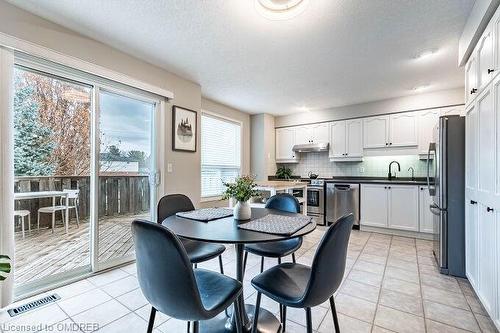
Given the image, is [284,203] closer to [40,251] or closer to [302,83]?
[302,83]

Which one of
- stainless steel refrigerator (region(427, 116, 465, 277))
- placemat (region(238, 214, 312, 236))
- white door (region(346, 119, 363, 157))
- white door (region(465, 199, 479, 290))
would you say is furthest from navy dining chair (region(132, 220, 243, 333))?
white door (region(346, 119, 363, 157))

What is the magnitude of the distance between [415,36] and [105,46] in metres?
3.20

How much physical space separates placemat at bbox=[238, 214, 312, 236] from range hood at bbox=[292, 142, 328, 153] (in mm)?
3597

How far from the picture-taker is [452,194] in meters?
2.62

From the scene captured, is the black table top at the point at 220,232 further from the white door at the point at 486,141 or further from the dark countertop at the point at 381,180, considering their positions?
the dark countertop at the point at 381,180

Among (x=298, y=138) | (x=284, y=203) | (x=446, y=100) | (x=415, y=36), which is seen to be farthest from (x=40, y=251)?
(x=446, y=100)

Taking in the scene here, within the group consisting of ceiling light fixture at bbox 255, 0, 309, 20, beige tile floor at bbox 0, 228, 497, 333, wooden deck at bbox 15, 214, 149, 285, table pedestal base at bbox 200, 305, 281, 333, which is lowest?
beige tile floor at bbox 0, 228, 497, 333

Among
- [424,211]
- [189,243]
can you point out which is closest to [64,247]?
[189,243]

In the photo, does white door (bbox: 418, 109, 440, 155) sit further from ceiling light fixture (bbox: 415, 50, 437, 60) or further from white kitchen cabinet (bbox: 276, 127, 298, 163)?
white kitchen cabinet (bbox: 276, 127, 298, 163)

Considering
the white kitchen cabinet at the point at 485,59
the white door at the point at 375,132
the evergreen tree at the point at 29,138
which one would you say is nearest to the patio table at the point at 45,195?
the evergreen tree at the point at 29,138

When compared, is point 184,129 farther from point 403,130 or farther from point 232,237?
point 403,130

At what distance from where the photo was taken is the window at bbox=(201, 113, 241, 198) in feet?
14.9

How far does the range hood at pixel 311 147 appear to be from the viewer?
5.12 meters

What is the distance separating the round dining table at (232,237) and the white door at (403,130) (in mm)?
3583
